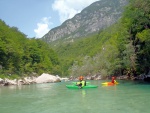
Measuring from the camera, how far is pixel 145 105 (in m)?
15.7

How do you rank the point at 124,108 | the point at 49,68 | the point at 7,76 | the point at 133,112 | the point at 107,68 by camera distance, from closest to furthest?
the point at 133,112 < the point at 124,108 < the point at 7,76 < the point at 107,68 < the point at 49,68

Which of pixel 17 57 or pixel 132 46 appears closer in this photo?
pixel 132 46

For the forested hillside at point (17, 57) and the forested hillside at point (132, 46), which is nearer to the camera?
the forested hillside at point (132, 46)

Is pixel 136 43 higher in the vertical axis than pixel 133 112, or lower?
higher

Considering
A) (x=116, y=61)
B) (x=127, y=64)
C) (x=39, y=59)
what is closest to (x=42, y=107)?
(x=127, y=64)

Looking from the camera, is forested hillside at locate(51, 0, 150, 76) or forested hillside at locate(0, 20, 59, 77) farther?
forested hillside at locate(0, 20, 59, 77)

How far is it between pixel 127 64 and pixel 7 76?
23361 millimetres

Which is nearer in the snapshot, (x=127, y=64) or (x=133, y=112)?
(x=133, y=112)

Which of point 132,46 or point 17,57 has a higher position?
point 17,57

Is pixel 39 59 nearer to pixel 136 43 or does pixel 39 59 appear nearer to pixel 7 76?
pixel 7 76

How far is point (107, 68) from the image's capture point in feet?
181

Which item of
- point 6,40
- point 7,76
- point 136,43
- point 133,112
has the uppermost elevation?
point 6,40

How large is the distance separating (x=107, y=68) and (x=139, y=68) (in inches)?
518

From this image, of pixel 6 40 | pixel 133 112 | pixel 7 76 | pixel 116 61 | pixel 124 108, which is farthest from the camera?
pixel 6 40
